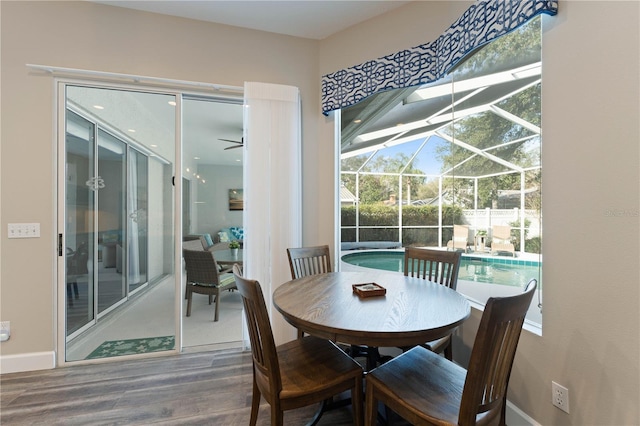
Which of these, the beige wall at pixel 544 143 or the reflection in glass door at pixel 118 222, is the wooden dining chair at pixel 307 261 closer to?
the beige wall at pixel 544 143

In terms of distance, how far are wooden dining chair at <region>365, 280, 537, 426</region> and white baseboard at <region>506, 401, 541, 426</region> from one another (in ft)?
1.50

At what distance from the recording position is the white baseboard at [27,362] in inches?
86.4

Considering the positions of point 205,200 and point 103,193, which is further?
point 205,200

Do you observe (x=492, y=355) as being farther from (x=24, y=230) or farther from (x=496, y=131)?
(x=24, y=230)

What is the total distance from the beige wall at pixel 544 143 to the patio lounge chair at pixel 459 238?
64 cm

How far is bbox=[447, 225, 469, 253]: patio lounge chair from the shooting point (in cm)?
237

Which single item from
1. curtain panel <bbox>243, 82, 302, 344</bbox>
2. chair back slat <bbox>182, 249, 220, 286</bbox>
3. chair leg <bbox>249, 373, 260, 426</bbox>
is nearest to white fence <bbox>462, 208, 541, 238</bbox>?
curtain panel <bbox>243, 82, 302, 344</bbox>

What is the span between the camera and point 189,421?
1697 mm

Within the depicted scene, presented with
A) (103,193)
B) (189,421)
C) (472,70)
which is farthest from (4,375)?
(472,70)

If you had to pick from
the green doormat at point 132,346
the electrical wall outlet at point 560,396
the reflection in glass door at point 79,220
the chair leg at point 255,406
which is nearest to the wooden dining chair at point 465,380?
the electrical wall outlet at point 560,396

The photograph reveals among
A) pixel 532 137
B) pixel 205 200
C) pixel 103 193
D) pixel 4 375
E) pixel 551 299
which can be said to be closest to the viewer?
pixel 551 299

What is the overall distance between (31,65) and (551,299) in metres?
3.95

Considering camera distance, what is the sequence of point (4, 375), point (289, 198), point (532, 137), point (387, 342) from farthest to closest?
point (289, 198) < point (4, 375) < point (532, 137) < point (387, 342)

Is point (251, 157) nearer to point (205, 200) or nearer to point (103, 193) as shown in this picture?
point (103, 193)
